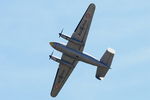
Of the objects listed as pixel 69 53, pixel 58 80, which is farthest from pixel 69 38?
pixel 58 80

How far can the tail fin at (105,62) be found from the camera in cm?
9975

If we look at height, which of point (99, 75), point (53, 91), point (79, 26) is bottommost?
point (53, 91)

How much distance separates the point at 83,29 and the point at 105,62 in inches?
285

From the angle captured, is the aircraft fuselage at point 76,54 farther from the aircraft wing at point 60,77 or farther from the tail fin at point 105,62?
the aircraft wing at point 60,77

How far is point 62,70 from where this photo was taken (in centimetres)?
10500

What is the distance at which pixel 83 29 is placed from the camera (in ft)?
325

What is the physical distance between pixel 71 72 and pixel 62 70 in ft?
5.80

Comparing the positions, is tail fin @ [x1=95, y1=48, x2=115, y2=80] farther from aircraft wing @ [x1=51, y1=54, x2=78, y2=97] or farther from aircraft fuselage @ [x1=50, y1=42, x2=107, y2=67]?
aircraft wing @ [x1=51, y1=54, x2=78, y2=97]

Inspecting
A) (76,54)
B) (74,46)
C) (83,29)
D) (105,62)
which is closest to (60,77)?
(74,46)

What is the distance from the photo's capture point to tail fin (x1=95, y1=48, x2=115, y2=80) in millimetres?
99750

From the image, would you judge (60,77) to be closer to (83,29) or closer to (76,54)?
(76,54)

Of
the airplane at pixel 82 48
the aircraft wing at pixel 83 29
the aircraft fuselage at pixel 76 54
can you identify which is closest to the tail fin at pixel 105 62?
the airplane at pixel 82 48

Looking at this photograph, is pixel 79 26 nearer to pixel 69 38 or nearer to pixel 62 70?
pixel 69 38

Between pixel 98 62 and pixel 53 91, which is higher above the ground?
pixel 98 62
